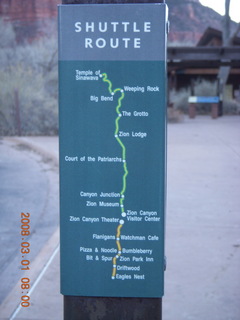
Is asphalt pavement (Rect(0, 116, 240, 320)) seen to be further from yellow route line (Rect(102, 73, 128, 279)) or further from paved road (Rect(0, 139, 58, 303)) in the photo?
yellow route line (Rect(102, 73, 128, 279))

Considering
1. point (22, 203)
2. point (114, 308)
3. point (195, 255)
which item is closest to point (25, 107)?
point (22, 203)

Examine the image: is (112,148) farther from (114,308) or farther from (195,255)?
(195,255)

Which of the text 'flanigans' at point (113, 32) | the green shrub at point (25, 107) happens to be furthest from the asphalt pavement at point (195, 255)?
the green shrub at point (25, 107)

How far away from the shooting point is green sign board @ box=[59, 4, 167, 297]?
7.68ft

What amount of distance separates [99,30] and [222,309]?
2.26 metres

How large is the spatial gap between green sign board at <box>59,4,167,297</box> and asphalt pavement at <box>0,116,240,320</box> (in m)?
1.29

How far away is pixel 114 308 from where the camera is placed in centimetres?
255

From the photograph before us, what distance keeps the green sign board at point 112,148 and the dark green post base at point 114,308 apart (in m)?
0.04

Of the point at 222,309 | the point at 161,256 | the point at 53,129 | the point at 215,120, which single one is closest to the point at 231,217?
the point at 222,309

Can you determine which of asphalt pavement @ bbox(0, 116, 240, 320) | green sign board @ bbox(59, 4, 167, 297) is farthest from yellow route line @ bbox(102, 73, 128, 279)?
asphalt pavement @ bbox(0, 116, 240, 320)

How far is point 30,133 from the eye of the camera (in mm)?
14734

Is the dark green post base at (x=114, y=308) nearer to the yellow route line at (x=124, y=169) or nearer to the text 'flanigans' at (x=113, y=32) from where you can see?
the yellow route line at (x=124, y=169)

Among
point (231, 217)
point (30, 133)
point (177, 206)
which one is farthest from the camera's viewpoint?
point (30, 133)

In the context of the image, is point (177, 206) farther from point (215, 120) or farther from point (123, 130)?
point (215, 120)
